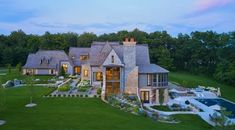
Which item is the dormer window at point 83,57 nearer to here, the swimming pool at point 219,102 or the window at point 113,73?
the window at point 113,73

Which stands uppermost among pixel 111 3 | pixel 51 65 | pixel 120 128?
pixel 111 3

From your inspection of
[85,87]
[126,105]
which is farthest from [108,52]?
[126,105]

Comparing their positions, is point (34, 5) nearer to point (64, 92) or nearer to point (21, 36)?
point (64, 92)

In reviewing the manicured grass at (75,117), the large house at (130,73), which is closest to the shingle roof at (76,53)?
the large house at (130,73)

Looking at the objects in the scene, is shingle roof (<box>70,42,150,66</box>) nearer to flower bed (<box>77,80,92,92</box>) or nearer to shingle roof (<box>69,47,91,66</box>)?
flower bed (<box>77,80,92,92</box>)

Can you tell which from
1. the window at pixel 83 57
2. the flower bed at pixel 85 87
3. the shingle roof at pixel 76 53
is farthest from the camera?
the window at pixel 83 57

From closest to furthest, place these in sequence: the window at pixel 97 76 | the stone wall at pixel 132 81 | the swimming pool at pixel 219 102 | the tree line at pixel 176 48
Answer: the stone wall at pixel 132 81 → the swimming pool at pixel 219 102 → the window at pixel 97 76 → the tree line at pixel 176 48

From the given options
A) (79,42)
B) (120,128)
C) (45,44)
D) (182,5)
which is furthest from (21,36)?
(120,128)
